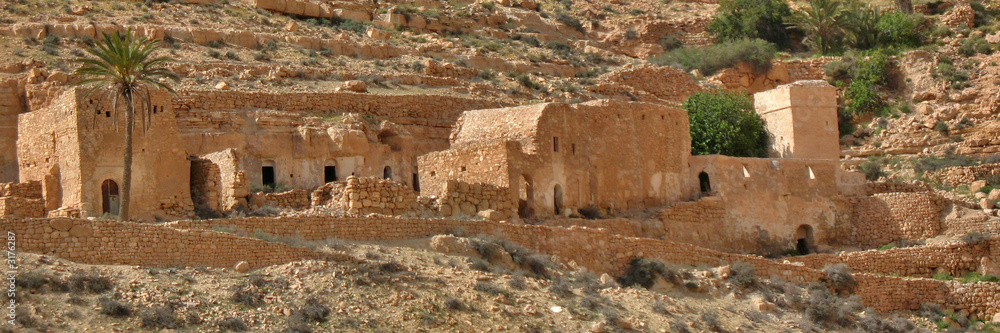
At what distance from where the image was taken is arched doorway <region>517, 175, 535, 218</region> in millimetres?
26578

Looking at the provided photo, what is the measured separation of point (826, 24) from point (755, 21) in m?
2.42

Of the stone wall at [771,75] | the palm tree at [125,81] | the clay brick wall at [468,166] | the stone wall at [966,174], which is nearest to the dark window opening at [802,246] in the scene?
the stone wall at [966,174]

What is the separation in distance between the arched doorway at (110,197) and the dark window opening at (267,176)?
5196 millimetres

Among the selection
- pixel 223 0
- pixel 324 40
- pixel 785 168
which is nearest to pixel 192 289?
pixel 785 168

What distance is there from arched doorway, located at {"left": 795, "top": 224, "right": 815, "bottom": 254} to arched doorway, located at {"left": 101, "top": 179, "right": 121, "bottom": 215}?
15.6 meters

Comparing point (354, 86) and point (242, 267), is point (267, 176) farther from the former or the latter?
point (242, 267)

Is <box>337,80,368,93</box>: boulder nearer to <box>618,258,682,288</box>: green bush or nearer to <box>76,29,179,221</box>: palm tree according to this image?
<box>76,29,179,221</box>: palm tree

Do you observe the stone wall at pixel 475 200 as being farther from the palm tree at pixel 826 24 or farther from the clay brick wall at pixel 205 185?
the palm tree at pixel 826 24

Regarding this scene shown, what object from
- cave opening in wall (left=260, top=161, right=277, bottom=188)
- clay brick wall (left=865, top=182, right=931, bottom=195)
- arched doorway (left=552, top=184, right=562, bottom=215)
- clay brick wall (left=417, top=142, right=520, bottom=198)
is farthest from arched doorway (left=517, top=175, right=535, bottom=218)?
clay brick wall (left=865, top=182, right=931, bottom=195)

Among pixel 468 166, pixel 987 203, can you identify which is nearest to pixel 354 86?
pixel 468 166

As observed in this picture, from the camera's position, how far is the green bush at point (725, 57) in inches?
1677

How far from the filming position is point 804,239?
31250mm

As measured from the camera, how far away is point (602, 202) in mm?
28391

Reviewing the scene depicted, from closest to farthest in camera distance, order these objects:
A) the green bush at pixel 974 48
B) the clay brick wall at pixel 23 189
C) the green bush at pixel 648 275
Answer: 1. the clay brick wall at pixel 23 189
2. the green bush at pixel 648 275
3. the green bush at pixel 974 48
